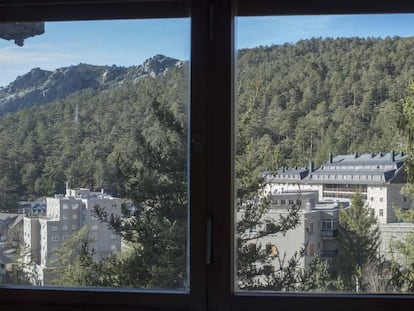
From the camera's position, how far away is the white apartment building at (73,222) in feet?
6.16

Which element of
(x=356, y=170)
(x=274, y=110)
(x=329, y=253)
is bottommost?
(x=329, y=253)

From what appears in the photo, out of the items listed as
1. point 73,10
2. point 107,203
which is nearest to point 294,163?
point 107,203

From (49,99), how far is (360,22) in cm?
112

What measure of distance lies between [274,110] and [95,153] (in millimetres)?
644

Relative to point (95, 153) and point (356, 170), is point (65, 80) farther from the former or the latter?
point (356, 170)

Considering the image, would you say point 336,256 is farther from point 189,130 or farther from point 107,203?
point 107,203

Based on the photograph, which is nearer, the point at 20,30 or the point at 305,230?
the point at 305,230

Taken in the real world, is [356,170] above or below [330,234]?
above

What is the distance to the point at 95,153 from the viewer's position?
1.89m

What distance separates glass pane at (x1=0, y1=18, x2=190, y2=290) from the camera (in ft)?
6.06

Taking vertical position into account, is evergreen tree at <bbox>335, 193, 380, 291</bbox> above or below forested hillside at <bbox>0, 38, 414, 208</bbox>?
below

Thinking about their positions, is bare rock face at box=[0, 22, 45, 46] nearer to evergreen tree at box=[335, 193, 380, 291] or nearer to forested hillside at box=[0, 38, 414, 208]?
forested hillside at box=[0, 38, 414, 208]

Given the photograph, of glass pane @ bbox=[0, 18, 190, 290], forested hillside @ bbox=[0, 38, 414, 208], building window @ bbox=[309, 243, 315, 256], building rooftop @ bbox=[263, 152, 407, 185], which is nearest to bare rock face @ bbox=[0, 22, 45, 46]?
glass pane @ bbox=[0, 18, 190, 290]

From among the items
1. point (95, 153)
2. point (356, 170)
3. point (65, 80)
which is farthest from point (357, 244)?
point (65, 80)
